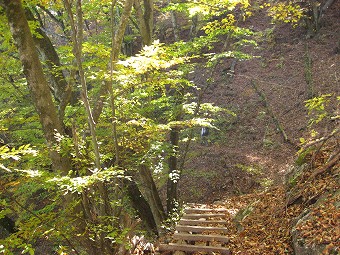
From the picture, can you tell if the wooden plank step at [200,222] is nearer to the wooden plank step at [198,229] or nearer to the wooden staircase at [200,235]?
the wooden staircase at [200,235]

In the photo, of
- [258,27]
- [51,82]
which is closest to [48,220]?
[51,82]

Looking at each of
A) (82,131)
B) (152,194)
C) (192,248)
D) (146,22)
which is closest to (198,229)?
(192,248)

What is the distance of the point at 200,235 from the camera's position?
Result: 529 cm

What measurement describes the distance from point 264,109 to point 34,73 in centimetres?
1303

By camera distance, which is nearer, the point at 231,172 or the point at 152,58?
the point at 152,58

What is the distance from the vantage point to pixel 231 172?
487 inches

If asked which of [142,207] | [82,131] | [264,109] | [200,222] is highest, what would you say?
[82,131]

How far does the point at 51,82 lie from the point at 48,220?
398cm

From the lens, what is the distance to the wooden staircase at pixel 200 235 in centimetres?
501

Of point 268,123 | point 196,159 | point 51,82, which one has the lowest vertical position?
point 196,159

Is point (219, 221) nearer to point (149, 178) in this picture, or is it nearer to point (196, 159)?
point (149, 178)

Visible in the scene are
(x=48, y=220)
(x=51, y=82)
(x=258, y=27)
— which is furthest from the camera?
(x=258, y=27)

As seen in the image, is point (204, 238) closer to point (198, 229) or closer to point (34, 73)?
point (198, 229)

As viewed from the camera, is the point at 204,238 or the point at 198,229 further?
the point at 198,229
